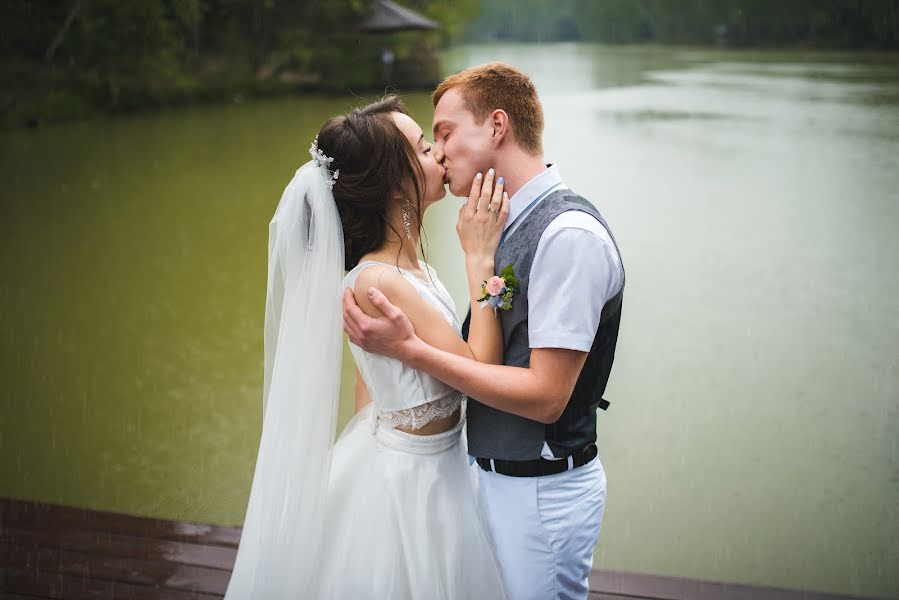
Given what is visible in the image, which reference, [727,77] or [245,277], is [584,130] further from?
[245,277]

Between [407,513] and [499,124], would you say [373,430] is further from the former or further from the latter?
[499,124]

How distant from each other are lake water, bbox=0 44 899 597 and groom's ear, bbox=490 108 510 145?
2.10m

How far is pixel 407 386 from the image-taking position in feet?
6.09

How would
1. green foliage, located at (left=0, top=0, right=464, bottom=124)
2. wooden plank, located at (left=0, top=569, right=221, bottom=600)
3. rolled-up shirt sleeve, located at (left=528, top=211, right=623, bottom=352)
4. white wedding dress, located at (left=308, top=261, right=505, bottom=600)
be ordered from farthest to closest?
green foliage, located at (left=0, top=0, right=464, bottom=124)
wooden plank, located at (left=0, top=569, right=221, bottom=600)
white wedding dress, located at (left=308, top=261, right=505, bottom=600)
rolled-up shirt sleeve, located at (left=528, top=211, right=623, bottom=352)

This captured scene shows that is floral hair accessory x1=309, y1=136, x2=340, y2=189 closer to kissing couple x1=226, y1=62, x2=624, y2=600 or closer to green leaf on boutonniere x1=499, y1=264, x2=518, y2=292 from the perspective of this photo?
kissing couple x1=226, y1=62, x2=624, y2=600

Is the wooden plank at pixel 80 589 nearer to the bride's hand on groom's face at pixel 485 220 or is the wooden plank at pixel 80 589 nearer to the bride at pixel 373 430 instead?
the bride at pixel 373 430

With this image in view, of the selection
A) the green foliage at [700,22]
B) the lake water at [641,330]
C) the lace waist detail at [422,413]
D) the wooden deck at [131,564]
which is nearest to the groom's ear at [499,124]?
the lace waist detail at [422,413]

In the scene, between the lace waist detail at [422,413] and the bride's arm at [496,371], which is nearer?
the bride's arm at [496,371]

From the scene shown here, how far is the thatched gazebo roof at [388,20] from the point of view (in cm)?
1783

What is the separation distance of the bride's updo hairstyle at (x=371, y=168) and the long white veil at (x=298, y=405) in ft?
0.14

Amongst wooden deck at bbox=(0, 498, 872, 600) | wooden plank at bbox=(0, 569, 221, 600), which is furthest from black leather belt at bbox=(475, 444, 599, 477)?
wooden plank at bbox=(0, 569, 221, 600)

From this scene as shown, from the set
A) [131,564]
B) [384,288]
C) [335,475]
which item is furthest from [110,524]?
[384,288]

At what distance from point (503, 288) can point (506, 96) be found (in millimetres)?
421

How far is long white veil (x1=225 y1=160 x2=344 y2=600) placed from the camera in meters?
1.87
